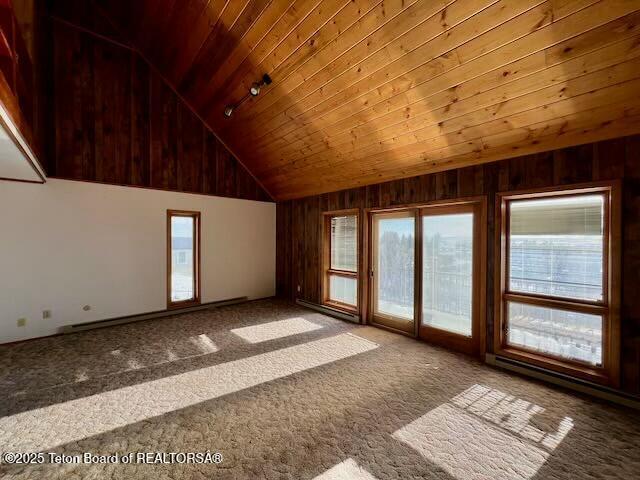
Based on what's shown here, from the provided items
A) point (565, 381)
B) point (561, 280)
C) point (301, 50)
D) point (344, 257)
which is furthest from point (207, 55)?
point (565, 381)

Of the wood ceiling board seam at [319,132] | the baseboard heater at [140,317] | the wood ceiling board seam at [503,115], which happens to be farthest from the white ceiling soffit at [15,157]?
the wood ceiling board seam at [503,115]

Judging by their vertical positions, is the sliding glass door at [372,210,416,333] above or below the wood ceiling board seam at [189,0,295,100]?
below

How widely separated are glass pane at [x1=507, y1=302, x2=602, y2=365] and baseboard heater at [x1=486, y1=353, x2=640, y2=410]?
8.3 inches

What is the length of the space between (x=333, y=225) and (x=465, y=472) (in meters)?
4.19

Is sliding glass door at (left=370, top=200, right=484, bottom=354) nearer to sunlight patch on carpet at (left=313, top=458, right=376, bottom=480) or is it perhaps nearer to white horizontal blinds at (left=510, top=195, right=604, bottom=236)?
white horizontal blinds at (left=510, top=195, right=604, bottom=236)

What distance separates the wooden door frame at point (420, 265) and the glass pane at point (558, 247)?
0.96ft

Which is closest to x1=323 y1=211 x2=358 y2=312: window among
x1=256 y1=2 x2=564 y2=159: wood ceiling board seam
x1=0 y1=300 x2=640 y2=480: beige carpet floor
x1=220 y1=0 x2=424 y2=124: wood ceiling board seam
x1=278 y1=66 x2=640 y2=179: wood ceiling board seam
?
x1=278 y1=66 x2=640 y2=179: wood ceiling board seam

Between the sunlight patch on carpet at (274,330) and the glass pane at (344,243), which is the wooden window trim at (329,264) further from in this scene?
the sunlight patch on carpet at (274,330)

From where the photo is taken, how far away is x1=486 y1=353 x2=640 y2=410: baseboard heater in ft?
8.02

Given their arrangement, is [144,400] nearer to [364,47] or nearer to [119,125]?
[364,47]

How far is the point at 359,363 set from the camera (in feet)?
10.7

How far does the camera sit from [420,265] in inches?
159

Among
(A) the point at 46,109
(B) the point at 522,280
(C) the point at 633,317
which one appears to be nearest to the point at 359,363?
(B) the point at 522,280

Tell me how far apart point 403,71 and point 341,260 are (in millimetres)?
3346
